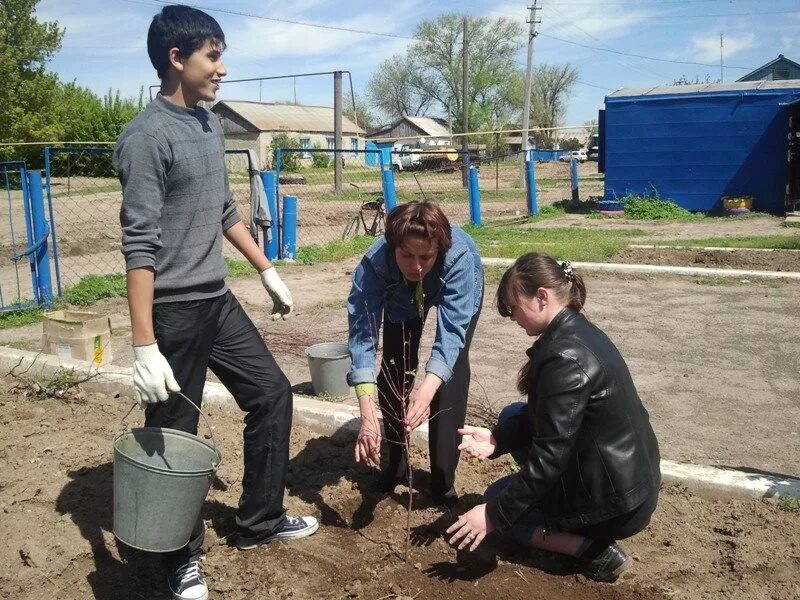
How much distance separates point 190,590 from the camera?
8.79 ft

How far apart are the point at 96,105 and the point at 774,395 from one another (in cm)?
3507

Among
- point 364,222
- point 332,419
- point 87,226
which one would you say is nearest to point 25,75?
point 87,226

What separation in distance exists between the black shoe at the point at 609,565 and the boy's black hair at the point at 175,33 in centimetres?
234

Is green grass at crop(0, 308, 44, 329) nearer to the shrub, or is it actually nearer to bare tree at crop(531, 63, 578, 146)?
the shrub

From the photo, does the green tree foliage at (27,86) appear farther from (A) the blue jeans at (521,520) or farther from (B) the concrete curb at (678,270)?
(A) the blue jeans at (521,520)

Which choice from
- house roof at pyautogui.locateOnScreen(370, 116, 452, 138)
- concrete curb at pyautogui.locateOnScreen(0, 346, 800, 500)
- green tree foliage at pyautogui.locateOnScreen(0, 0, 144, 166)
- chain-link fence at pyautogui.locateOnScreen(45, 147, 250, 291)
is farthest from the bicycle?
house roof at pyautogui.locateOnScreen(370, 116, 452, 138)

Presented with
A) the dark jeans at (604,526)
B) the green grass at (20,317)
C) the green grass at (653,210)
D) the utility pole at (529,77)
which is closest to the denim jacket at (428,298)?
the dark jeans at (604,526)

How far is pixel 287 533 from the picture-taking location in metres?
3.12

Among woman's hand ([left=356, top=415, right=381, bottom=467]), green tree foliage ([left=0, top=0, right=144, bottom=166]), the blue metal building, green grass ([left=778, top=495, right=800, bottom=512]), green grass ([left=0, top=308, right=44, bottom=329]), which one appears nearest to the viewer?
woman's hand ([left=356, top=415, right=381, bottom=467])

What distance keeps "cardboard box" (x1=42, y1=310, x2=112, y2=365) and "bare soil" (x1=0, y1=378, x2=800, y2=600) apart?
1.68 m

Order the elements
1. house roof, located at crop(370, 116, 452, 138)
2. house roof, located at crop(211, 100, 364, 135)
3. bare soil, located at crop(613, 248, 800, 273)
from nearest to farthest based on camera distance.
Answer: bare soil, located at crop(613, 248, 800, 273) → house roof, located at crop(211, 100, 364, 135) → house roof, located at crop(370, 116, 452, 138)

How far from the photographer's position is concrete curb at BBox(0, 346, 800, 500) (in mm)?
3289

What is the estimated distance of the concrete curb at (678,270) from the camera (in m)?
8.94

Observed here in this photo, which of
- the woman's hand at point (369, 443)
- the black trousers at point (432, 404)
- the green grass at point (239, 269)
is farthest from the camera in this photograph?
the green grass at point (239, 269)
